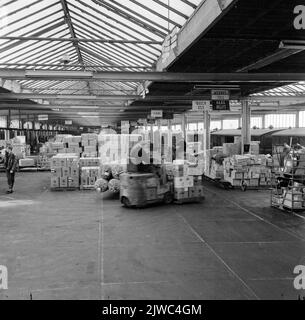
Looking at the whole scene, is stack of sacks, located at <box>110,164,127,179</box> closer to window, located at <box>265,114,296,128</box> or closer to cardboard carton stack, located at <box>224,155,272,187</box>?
cardboard carton stack, located at <box>224,155,272,187</box>

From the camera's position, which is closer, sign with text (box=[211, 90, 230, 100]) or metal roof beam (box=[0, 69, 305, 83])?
metal roof beam (box=[0, 69, 305, 83])

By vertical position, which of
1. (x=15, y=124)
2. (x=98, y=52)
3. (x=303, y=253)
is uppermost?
(x=98, y=52)

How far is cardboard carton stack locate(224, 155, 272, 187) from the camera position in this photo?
15.6 m

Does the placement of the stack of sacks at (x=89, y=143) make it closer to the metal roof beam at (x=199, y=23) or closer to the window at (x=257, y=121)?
the metal roof beam at (x=199, y=23)

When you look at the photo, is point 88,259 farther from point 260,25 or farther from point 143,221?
point 260,25

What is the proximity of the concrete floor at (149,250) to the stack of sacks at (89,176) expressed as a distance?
325 cm

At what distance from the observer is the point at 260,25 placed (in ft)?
24.7

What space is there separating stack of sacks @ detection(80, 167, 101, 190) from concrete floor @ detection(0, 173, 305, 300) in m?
3.25

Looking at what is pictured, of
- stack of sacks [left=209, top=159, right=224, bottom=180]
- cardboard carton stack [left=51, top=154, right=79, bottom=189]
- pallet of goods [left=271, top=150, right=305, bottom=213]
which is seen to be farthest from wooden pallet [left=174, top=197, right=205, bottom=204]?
cardboard carton stack [left=51, top=154, right=79, bottom=189]

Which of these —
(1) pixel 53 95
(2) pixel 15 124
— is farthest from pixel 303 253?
(2) pixel 15 124

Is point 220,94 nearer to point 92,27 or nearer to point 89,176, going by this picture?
point 92,27

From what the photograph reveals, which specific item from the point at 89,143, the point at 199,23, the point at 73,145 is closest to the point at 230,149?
the point at 89,143

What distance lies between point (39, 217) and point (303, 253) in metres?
7.03

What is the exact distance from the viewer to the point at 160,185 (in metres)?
12.2
